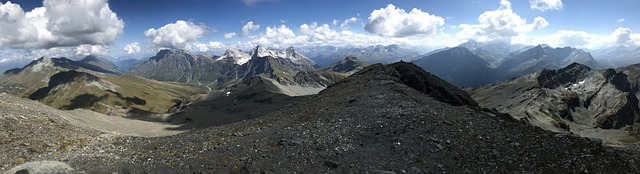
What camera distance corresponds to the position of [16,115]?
29.7 metres

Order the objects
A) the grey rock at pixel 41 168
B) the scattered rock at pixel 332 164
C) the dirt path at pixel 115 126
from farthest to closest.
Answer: the dirt path at pixel 115 126, the scattered rock at pixel 332 164, the grey rock at pixel 41 168

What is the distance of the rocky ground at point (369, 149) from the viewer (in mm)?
22266

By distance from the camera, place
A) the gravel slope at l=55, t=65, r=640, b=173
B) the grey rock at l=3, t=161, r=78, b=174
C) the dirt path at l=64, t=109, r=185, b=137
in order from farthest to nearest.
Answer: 1. the dirt path at l=64, t=109, r=185, b=137
2. the gravel slope at l=55, t=65, r=640, b=173
3. the grey rock at l=3, t=161, r=78, b=174

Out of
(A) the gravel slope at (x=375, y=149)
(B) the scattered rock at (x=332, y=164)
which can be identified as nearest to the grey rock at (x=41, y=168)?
(A) the gravel slope at (x=375, y=149)

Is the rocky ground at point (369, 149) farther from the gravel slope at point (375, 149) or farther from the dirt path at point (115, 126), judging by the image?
the dirt path at point (115, 126)

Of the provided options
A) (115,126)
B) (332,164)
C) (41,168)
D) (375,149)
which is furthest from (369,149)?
(115,126)

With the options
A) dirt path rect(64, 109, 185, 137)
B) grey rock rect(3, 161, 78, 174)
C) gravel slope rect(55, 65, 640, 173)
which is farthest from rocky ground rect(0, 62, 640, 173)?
dirt path rect(64, 109, 185, 137)

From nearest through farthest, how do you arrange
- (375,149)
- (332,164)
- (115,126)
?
(332,164)
(375,149)
(115,126)

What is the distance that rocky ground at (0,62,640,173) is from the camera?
73.0 feet

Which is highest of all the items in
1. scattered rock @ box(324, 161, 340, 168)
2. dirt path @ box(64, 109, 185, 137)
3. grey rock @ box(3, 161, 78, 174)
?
grey rock @ box(3, 161, 78, 174)

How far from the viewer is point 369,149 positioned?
25.2 m

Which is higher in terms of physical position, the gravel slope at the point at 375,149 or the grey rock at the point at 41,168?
the grey rock at the point at 41,168

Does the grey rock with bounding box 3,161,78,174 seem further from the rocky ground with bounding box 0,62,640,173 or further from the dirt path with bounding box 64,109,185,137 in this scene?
the dirt path with bounding box 64,109,185,137

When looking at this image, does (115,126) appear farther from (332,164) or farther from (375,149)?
(375,149)
